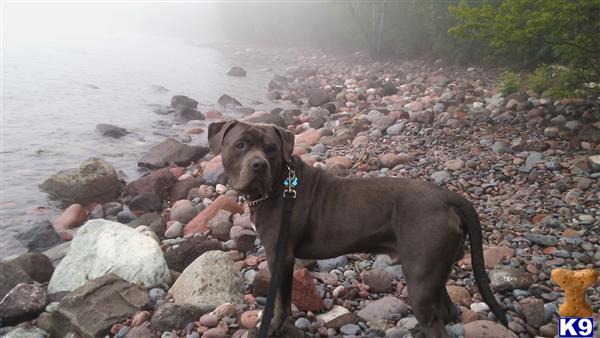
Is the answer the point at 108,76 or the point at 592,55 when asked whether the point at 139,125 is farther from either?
the point at 592,55

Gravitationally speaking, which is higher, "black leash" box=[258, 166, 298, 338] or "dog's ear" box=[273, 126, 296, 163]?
"dog's ear" box=[273, 126, 296, 163]

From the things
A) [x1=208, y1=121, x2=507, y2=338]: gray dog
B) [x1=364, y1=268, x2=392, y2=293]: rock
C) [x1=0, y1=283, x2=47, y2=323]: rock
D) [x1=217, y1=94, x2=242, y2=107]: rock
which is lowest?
[x1=217, y1=94, x2=242, y2=107]: rock

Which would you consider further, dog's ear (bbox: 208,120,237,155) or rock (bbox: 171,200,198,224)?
rock (bbox: 171,200,198,224)

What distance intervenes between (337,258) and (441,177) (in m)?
2.70

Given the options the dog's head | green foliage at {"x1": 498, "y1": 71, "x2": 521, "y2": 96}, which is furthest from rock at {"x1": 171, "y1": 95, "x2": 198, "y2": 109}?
the dog's head

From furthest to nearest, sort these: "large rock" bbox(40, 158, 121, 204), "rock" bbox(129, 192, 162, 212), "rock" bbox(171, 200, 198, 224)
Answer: "large rock" bbox(40, 158, 121, 204), "rock" bbox(129, 192, 162, 212), "rock" bbox(171, 200, 198, 224)

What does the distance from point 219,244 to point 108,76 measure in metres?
22.8

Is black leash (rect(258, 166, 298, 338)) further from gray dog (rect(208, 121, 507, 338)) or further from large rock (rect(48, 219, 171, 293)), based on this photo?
large rock (rect(48, 219, 171, 293))

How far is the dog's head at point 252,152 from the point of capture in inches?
161

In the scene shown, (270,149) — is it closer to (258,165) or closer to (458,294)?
(258,165)

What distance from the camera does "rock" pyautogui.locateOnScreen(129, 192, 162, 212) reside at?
9.14 metres

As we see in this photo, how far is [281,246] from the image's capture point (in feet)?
13.2

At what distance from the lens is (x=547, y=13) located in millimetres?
7570

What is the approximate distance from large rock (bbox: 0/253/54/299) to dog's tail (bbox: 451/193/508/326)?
5.48m
